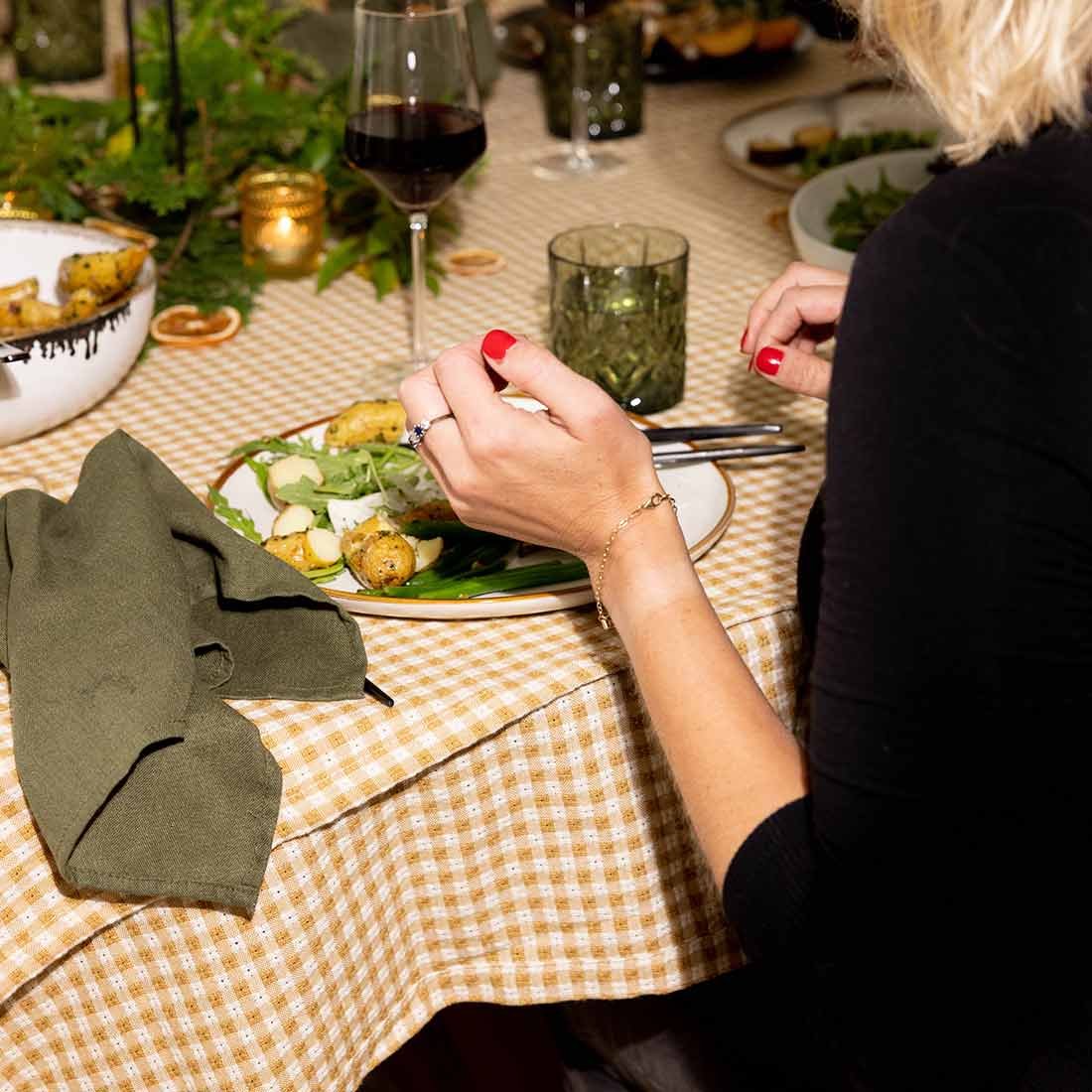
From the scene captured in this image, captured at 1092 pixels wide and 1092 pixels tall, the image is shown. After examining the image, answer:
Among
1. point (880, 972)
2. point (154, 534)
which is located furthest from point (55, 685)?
point (880, 972)

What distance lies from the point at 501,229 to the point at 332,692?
958 mm

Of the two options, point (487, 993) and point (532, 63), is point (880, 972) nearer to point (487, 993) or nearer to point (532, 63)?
point (487, 993)

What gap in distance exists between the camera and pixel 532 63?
229 cm

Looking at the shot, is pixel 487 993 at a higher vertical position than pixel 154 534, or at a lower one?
lower

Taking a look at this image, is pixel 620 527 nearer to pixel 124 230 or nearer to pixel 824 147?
pixel 124 230

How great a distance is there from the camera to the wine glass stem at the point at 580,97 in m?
1.92

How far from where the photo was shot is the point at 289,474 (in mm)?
1104

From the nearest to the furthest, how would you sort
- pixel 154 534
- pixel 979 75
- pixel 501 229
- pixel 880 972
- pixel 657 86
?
1. pixel 979 75
2. pixel 880 972
3. pixel 154 534
4. pixel 501 229
5. pixel 657 86

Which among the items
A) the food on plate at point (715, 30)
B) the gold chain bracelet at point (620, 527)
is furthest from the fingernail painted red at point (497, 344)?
the food on plate at point (715, 30)

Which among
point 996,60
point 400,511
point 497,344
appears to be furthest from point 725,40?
point 996,60

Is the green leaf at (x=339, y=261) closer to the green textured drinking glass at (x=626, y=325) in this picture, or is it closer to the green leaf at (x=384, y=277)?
the green leaf at (x=384, y=277)

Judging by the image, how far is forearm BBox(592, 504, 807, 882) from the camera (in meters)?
0.81

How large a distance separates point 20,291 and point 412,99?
1.22ft

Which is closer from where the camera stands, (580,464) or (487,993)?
(580,464)
